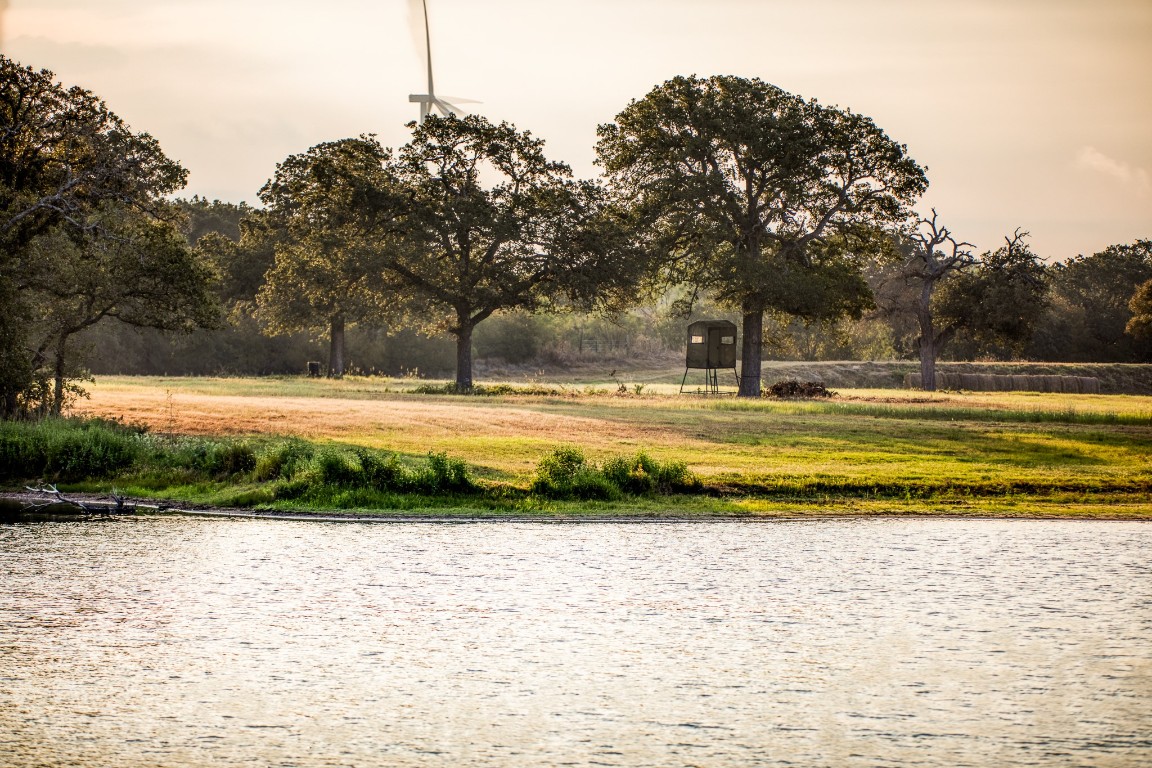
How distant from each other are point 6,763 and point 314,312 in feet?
185

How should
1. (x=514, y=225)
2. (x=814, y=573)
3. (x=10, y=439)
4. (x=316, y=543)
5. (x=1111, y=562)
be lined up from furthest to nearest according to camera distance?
(x=514, y=225), (x=10, y=439), (x=316, y=543), (x=1111, y=562), (x=814, y=573)

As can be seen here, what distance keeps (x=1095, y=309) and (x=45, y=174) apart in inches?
3192

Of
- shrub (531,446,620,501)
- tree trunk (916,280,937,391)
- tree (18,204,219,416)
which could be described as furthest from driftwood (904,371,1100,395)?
shrub (531,446,620,501)

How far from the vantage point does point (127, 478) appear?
1889cm

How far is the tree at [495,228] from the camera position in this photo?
5009cm

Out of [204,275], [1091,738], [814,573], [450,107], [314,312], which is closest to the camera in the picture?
[1091,738]

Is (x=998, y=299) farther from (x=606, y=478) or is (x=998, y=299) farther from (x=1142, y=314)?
(x=606, y=478)

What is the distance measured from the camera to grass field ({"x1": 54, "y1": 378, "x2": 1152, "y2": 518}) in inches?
731

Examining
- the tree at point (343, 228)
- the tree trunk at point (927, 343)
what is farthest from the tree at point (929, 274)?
the tree at point (343, 228)

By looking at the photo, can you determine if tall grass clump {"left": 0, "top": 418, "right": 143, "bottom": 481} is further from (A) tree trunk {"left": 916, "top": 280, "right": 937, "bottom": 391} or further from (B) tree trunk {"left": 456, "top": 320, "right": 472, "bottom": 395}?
(A) tree trunk {"left": 916, "top": 280, "right": 937, "bottom": 391}

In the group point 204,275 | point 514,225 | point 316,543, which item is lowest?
point 316,543

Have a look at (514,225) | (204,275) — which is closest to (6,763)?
(204,275)

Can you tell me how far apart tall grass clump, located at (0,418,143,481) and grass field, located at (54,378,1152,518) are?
492cm

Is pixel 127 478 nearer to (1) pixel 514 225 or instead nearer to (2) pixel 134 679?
(2) pixel 134 679
